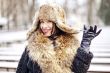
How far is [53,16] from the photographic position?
11.0 ft

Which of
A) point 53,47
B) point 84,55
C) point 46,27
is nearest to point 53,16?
point 46,27

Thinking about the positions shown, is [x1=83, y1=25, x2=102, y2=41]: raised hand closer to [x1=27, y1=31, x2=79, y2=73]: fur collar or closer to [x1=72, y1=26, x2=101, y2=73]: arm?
[x1=72, y1=26, x2=101, y2=73]: arm

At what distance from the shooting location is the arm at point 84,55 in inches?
130

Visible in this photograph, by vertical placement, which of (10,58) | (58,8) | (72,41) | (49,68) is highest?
(58,8)

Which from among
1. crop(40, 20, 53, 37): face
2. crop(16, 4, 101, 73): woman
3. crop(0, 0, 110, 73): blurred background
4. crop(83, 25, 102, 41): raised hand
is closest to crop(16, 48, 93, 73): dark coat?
crop(16, 4, 101, 73): woman

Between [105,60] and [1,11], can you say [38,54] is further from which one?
[1,11]

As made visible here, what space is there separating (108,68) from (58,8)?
241 centimetres

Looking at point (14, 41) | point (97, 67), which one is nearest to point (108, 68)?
point (97, 67)

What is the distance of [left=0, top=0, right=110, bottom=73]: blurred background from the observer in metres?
6.01

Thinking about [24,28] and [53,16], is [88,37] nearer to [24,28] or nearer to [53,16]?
[53,16]

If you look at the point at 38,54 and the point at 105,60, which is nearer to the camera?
the point at 38,54

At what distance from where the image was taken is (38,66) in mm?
3314

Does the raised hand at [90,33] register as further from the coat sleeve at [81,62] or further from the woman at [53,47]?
the coat sleeve at [81,62]

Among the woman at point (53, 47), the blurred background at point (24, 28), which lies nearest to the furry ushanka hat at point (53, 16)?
the woman at point (53, 47)
